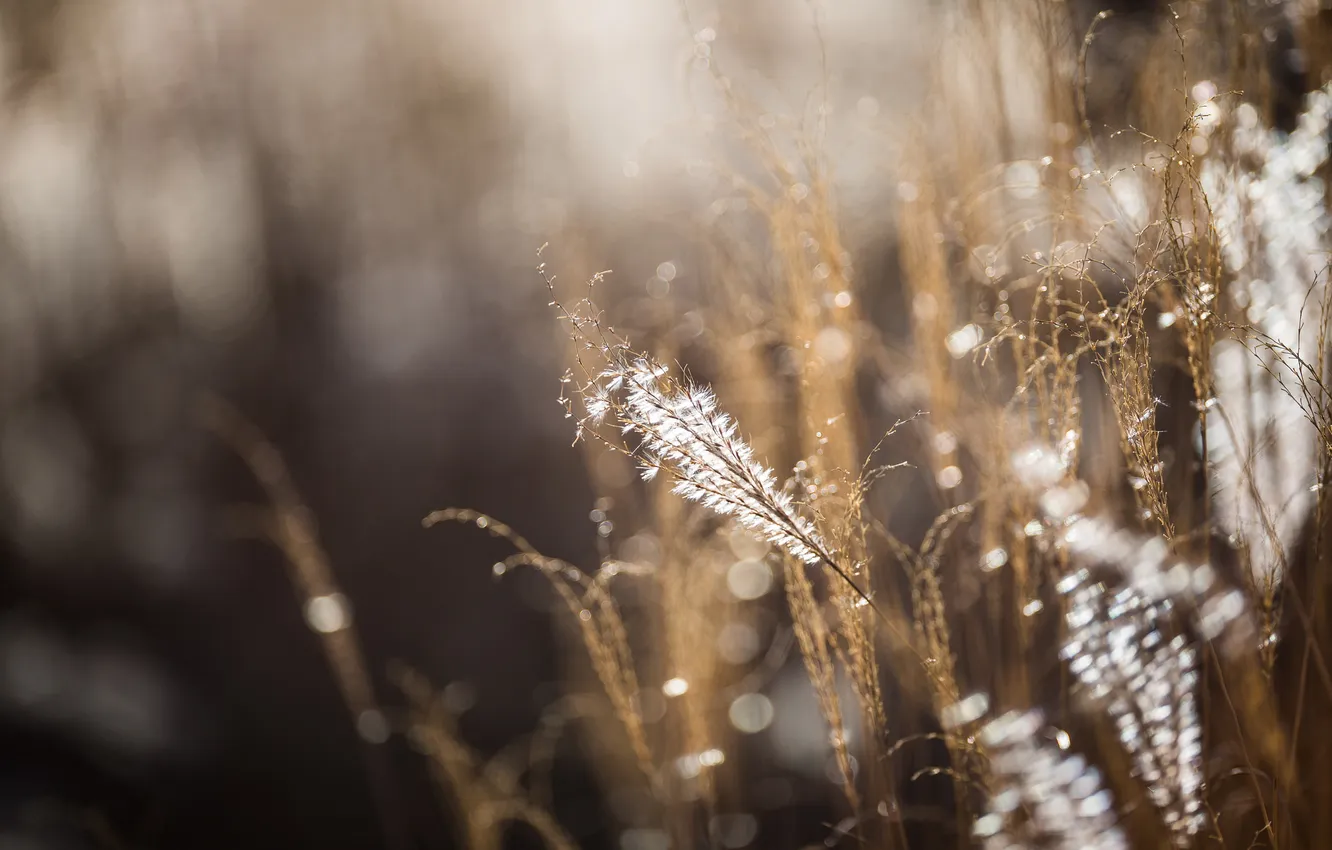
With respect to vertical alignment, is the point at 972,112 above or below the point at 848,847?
above

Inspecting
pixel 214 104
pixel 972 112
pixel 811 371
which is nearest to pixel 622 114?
pixel 972 112

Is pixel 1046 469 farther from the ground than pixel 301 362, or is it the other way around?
pixel 301 362

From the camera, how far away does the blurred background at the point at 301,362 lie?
1.99 meters

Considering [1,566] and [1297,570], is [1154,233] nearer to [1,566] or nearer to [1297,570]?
[1297,570]

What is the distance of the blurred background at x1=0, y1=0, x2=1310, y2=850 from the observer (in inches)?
78.5

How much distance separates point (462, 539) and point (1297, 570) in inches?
91.3

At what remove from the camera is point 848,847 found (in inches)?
39.3

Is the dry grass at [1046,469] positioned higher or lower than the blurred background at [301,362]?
lower

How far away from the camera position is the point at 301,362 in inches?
128

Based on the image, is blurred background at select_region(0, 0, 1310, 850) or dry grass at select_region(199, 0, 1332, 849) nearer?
dry grass at select_region(199, 0, 1332, 849)

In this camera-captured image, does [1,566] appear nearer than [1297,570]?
No

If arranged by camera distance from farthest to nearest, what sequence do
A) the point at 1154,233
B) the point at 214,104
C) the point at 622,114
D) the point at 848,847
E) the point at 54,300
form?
the point at 214,104 < the point at 54,300 < the point at 622,114 < the point at 848,847 < the point at 1154,233

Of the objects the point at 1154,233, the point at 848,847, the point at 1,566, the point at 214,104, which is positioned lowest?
the point at 848,847

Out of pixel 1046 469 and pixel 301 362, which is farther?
pixel 301 362
